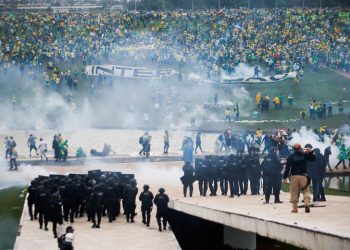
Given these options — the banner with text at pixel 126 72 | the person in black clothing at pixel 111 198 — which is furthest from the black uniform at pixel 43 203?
the banner with text at pixel 126 72

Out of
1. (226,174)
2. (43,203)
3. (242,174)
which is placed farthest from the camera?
(226,174)

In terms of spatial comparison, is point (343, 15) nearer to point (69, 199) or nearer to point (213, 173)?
point (213, 173)

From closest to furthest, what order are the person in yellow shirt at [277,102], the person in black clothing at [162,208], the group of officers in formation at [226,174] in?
1. the person in black clothing at [162,208]
2. the group of officers in formation at [226,174]
3. the person in yellow shirt at [277,102]

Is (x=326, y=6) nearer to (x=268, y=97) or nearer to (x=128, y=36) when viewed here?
(x=128, y=36)

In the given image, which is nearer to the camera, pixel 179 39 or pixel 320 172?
pixel 320 172

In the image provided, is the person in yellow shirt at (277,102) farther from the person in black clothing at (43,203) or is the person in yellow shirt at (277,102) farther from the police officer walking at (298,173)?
the police officer walking at (298,173)

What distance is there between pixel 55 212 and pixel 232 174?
694 centimetres

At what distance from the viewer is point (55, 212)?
93.1ft

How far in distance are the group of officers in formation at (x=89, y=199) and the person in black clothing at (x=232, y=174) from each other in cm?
319

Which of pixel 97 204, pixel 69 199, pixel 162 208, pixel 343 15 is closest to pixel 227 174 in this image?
pixel 162 208

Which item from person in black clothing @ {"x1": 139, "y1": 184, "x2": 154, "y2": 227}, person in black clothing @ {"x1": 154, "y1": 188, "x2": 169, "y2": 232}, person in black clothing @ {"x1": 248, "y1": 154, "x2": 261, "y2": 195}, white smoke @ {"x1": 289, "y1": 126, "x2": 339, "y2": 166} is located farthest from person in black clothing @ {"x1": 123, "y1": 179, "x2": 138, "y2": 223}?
white smoke @ {"x1": 289, "y1": 126, "x2": 339, "y2": 166}

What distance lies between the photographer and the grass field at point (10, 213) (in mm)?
30703

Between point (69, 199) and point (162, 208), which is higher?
point (69, 199)

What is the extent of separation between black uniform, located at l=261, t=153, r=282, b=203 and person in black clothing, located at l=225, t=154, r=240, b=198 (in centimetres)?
422
